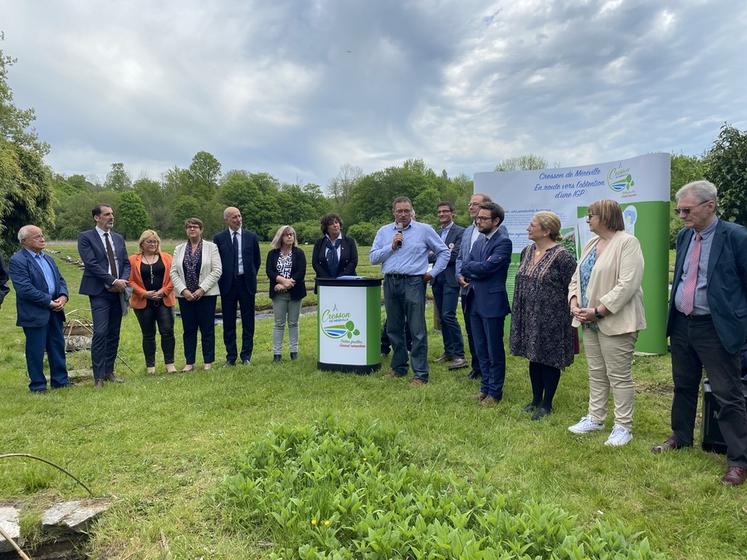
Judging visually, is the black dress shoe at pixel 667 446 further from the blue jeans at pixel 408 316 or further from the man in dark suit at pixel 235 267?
the man in dark suit at pixel 235 267

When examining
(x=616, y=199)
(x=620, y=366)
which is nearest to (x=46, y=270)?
(x=620, y=366)

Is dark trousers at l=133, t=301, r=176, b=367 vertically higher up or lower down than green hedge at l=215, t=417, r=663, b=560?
higher up

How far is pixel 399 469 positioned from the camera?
368 centimetres

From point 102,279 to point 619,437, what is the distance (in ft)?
19.9

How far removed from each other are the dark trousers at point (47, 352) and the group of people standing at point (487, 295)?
0.05 ft

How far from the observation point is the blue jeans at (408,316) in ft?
20.3

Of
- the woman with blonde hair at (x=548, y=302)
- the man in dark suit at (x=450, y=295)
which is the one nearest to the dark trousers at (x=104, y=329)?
the man in dark suit at (x=450, y=295)

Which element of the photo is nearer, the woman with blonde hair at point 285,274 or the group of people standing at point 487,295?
the group of people standing at point 487,295

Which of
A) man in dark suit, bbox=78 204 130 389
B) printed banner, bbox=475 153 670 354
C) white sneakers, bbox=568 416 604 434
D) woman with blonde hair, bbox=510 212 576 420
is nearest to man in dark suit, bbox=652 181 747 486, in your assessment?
white sneakers, bbox=568 416 604 434

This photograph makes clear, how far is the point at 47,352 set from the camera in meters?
6.47

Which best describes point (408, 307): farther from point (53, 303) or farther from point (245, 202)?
point (245, 202)

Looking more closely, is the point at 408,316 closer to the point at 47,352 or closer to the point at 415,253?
the point at 415,253

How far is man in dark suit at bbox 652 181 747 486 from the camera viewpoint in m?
3.60

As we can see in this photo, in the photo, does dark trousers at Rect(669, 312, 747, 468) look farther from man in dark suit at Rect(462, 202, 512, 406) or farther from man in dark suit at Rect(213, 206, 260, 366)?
man in dark suit at Rect(213, 206, 260, 366)
